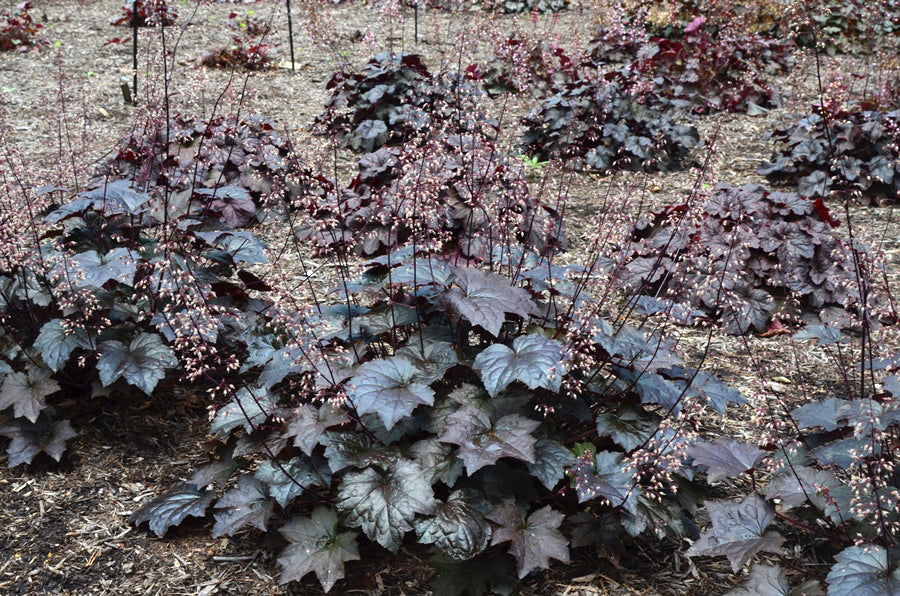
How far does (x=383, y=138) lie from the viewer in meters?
6.11

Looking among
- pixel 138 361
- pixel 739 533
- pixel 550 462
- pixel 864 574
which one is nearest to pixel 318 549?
pixel 550 462

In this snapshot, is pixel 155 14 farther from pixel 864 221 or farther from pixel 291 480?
pixel 864 221

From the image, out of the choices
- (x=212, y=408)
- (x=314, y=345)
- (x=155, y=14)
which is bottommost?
(x=212, y=408)

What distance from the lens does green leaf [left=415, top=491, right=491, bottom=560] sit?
7.05 feet

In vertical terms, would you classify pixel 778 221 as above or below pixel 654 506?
above

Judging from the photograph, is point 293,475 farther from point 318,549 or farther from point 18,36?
point 18,36

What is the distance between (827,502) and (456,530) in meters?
1.09

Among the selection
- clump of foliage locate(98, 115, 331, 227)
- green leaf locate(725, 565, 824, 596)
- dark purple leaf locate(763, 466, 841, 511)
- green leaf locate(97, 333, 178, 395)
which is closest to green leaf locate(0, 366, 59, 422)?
green leaf locate(97, 333, 178, 395)

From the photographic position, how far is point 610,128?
5.93 meters

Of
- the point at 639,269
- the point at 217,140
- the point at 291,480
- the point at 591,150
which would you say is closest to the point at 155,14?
the point at 291,480

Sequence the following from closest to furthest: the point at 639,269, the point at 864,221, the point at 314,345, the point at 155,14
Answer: the point at 314,345, the point at 155,14, the point at 639,269, the point at 864,221

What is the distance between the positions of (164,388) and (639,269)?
8.19 ft

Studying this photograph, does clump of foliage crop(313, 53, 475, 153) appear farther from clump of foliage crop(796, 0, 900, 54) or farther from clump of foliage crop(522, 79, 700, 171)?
clump of foliage crop(796, 0, 900, 54)

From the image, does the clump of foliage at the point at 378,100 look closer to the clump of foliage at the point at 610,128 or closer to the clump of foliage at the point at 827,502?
the clump of foliage at the point at 610,128
